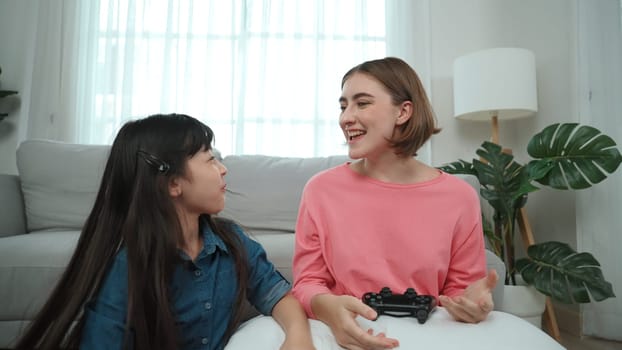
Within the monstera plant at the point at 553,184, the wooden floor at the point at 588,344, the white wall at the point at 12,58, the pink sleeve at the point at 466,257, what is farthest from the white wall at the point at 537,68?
the white wall at the point at 12,58

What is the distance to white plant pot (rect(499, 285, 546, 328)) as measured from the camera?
1.85 meters

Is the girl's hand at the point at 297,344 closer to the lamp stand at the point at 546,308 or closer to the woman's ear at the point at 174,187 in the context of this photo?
the woman's ear at the point at 174,187

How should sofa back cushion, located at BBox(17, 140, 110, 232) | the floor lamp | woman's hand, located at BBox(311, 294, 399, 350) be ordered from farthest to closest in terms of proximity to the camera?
the floor lamp, sofa back cushion, located at BBox(17, 140, 110, 232), woman's hand, located at BBox(311, 294, 399, 350)

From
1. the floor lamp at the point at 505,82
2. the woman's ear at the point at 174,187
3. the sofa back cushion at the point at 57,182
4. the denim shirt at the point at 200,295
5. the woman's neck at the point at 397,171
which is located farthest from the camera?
the floor lamp at the point at 505,82

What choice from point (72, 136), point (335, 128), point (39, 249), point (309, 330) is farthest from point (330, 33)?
point (309, 330)

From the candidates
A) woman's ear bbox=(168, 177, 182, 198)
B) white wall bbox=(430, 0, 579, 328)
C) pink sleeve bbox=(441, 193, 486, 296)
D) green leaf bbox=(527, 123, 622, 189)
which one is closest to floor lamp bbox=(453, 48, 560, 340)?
white wall bbox=(430, 0, 579, 328)

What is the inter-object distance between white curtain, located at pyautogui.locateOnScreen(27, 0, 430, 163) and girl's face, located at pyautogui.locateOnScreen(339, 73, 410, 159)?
6.02 ft

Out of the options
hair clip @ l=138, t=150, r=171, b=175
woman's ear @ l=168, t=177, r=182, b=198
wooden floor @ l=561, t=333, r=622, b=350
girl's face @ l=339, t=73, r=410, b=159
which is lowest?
wooden floor @ l=561, t=333, r=622, b=350

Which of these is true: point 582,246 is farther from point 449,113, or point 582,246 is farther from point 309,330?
point 309,330

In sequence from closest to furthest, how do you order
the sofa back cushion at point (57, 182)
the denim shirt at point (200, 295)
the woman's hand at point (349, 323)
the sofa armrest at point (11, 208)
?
1. the woman's hand at point (349, 323)
2. the denim shirt at point (200, 295)
3. the sofa armrest at point (11, 208)
4. the sofa back cushion at point (57, 182)

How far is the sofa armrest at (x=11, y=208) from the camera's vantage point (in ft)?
5.96

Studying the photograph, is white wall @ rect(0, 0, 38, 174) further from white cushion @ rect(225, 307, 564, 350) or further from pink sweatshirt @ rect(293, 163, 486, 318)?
white cushion @ rect(225, 307, 564, 350)

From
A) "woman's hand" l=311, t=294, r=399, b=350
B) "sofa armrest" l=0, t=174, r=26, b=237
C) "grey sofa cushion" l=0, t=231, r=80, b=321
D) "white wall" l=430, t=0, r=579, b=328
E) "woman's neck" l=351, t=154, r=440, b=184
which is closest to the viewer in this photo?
"woman's hand" l=311, t=294, r=399, b=350

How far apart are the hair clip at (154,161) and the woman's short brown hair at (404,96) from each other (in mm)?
461
